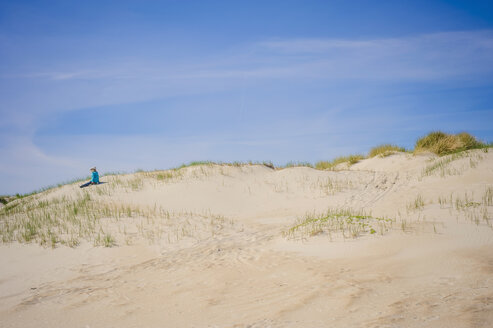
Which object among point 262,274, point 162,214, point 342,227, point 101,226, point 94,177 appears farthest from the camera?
point 94,177

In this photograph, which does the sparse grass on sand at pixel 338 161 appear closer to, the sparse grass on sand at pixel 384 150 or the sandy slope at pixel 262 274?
the sparse grass on sand at pixel 384 150

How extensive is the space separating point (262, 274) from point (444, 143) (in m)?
19.4

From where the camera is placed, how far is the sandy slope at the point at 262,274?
3.79 metres

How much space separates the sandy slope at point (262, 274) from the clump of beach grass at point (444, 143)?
28.4ft

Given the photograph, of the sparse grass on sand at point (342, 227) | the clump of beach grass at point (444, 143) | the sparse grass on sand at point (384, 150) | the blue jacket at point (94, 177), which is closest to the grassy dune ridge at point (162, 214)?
the sparse grass on sand at point (342, 227)

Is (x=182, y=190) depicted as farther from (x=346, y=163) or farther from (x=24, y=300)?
(x=346, y=163)

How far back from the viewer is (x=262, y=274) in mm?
5477

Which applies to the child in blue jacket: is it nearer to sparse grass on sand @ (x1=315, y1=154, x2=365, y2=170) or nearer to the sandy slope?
Answer: the sandy slope

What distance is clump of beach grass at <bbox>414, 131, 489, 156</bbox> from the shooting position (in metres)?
19.8

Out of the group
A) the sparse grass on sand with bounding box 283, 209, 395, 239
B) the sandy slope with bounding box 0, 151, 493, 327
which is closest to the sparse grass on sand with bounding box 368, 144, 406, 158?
the sandy slope with bounding box 0, 151, 493, 327

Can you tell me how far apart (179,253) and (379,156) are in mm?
→ 16990

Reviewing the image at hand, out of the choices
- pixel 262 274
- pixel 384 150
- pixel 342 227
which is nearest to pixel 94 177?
pixel 342 227

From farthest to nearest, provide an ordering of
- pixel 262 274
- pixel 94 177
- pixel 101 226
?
pixel 94 177, pixel 101 226, pixel 262 274

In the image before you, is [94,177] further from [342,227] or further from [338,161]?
[338,161]
